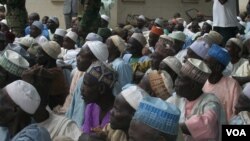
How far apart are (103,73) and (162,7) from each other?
1813 cm

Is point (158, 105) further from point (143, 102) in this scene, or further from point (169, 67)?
point (169, 67)

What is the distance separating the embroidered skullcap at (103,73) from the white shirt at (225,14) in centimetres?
504

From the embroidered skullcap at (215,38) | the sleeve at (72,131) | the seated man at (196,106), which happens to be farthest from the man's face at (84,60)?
the sleeve at (72,131)

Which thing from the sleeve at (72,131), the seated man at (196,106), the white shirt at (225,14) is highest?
the white shirt at (225,14)

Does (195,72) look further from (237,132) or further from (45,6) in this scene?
(45,6)

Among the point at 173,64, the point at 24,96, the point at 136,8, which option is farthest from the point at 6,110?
the point at 136,8

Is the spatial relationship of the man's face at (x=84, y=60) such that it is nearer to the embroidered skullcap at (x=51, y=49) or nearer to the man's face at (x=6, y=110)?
the embroidered skullcap at (x=51, y=49)

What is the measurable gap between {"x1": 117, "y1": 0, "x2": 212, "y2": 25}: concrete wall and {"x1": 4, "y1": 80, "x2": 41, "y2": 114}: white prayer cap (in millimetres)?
18531

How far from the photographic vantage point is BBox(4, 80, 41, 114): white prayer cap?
4.32m

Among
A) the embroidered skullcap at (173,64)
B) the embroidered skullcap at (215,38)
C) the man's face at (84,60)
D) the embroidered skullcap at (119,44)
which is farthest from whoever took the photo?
the embroidered skullcap at (215,38)

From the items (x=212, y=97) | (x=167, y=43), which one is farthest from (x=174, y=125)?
(x=167, y=43)

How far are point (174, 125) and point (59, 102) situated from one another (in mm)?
2575

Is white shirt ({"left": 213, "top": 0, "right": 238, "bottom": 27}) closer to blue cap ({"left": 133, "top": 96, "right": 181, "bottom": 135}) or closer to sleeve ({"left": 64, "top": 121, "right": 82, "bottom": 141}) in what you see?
sleeve ({"left": 64, "top": 121, "right": 82, "bottom": 141})

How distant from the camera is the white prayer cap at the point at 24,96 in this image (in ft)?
14.2
